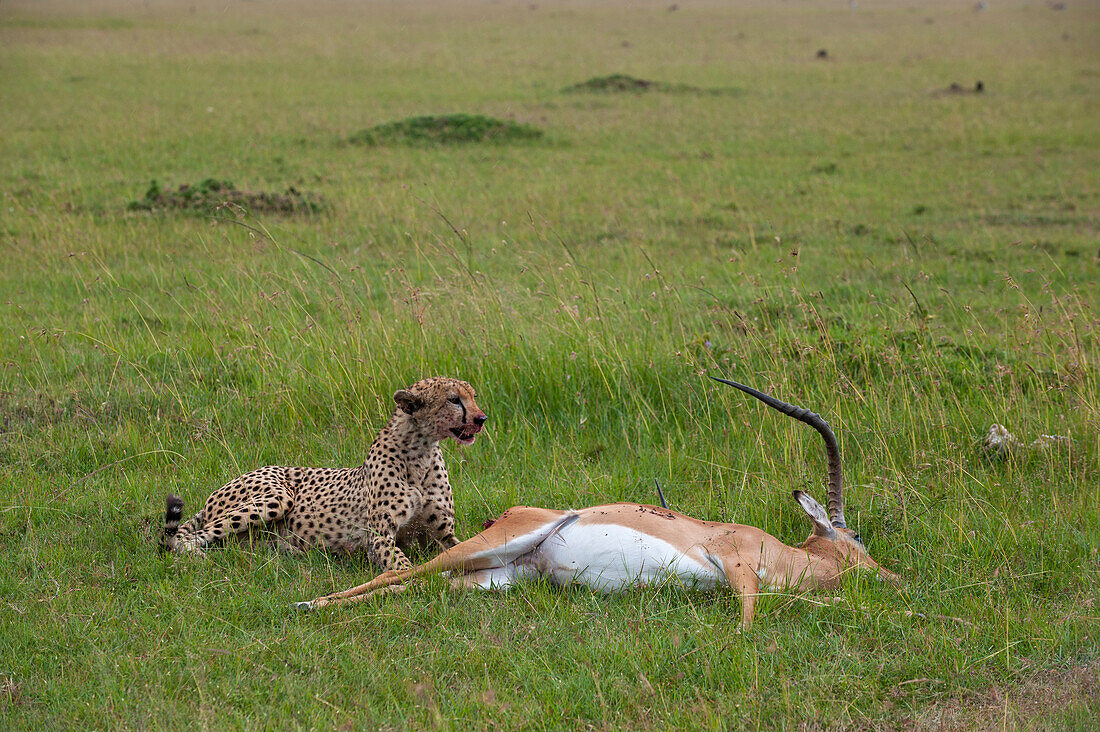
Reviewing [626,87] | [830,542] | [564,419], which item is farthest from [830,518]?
[626,87]

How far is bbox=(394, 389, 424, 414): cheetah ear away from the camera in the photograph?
4.99 metres

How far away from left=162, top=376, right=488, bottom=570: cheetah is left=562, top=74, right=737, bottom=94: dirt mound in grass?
20.9 m

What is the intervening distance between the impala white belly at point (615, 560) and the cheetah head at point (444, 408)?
68 centimetres

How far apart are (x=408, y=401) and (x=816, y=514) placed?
2005mm

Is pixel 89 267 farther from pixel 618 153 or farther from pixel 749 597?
pixel 618 153

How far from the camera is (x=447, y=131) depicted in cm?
1861

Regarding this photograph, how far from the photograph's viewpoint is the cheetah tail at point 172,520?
15.8ft

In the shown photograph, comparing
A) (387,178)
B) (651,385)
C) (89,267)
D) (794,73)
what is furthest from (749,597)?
(794,73)

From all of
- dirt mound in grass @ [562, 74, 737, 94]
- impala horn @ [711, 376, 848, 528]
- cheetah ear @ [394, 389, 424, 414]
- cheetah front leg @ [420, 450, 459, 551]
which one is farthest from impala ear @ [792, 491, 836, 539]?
dirt mound in grass @ [562, 74, 737, 94]

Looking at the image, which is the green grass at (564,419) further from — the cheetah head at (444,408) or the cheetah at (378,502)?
the cheetah head at (444,408)

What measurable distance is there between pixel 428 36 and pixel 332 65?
9.17m

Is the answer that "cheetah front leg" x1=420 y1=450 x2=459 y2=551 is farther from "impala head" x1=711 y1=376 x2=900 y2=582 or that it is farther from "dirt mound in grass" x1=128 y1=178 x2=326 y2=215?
"dirt mound in grass" x1=128 y1=178 x2=326 y2=215

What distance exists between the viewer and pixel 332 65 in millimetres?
28922

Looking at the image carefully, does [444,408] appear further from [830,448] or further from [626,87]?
[626,87]
